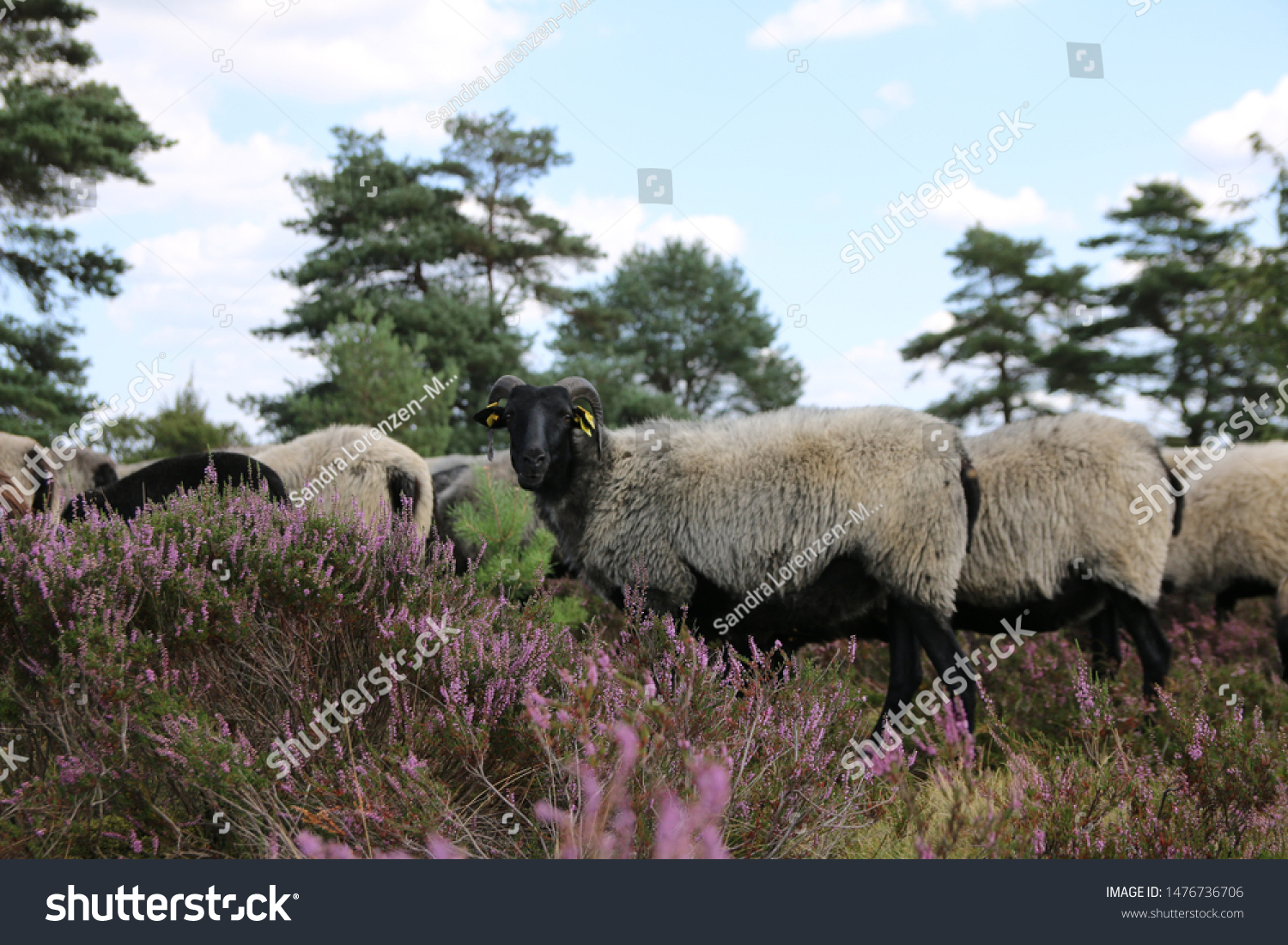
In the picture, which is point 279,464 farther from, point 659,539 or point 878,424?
point 878,424

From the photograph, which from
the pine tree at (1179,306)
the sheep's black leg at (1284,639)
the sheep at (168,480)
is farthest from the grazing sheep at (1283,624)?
the pine tree at (1179,306)

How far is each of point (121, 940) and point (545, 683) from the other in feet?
5.71

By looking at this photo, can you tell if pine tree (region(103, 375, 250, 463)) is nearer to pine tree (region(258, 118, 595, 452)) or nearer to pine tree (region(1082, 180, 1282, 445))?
pine tree (region(258, 118, 595, 452))

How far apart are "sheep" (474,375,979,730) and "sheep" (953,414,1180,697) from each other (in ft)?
2.26

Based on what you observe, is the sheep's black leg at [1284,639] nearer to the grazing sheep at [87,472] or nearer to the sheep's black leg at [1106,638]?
the sheep's black leg at [1106,638]

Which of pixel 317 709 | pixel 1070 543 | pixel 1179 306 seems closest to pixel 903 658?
pixel 1070 543

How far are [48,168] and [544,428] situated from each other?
672 inches

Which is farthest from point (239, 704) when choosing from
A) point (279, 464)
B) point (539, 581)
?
point (279, 464)

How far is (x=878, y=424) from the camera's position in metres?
6.00

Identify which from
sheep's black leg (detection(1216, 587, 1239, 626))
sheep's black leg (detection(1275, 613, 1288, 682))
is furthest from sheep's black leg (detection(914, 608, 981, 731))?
sheep's black leg (detection(1216, 587, 1239, 626))

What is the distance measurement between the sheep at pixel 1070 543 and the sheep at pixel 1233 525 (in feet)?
8.51

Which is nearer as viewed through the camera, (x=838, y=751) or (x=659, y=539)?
(x=838, y=751)

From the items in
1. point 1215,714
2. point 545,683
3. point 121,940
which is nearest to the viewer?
point 121,940

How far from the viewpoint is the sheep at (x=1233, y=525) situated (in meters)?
8.77
